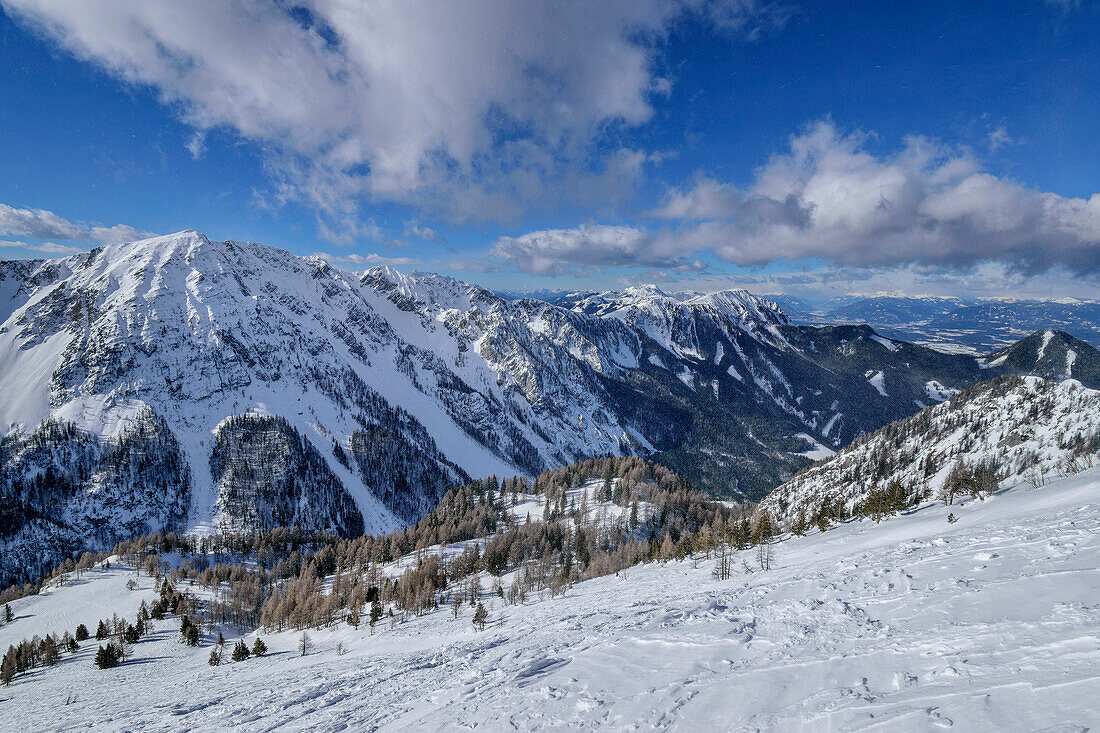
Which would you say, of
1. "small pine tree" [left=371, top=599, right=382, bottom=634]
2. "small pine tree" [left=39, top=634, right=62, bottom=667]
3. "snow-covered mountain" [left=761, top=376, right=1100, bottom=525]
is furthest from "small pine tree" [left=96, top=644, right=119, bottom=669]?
"snow-covered mountain" [left=761, top=376, right=1100, bottom=525]

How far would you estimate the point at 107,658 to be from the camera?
187ft

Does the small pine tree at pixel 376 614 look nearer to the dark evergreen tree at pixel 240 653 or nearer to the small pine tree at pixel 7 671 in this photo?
the dark evergreen tree at pixel 240 653

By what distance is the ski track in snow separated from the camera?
370 inches

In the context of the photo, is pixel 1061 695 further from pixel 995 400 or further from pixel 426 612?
pixel 995 400

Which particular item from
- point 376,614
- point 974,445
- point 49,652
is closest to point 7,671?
point 49,652

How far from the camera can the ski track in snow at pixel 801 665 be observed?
30.8 ft

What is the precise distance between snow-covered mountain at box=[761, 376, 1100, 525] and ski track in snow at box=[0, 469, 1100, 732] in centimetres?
5245

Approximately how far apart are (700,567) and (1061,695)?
4610 cm

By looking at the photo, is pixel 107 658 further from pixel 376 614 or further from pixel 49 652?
pixel 376 614

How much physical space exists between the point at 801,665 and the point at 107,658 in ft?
289

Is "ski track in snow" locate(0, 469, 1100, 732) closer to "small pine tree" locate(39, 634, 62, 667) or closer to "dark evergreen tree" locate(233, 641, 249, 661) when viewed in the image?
"dark evergreen tree" locate(233, 641, 249, 661)

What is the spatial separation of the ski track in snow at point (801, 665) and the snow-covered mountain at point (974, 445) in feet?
172

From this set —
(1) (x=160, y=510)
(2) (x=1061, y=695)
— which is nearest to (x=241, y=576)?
(1) (x=160, y=510)

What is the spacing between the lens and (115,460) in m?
185
